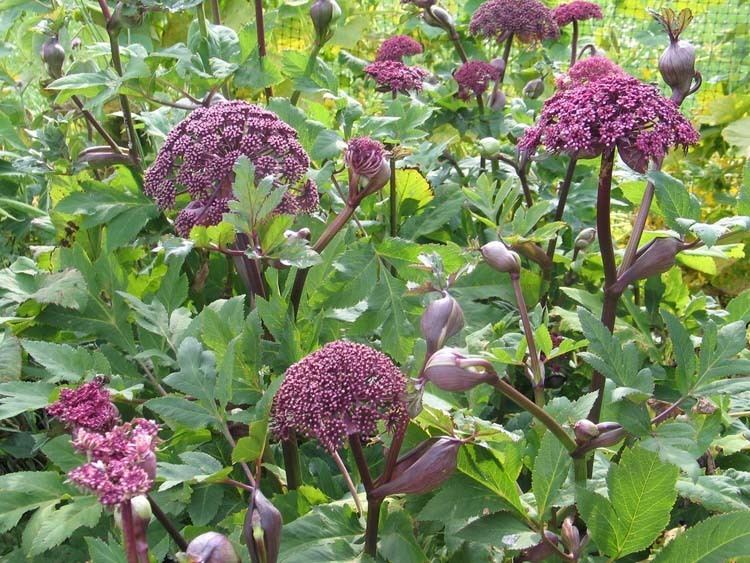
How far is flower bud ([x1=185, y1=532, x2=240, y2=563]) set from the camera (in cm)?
77

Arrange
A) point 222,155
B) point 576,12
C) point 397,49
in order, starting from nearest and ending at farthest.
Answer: point 222,155 → point 397,49 → point 576,12

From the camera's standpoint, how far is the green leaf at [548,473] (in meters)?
1.01

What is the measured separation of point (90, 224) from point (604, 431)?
3.36ft

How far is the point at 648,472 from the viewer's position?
928mm

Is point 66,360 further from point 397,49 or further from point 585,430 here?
point 397,49

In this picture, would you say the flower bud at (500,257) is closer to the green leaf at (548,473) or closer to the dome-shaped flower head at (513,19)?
the green leaf at (548,473)

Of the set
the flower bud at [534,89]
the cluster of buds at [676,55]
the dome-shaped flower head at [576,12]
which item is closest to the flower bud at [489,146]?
the cluster of buds at [676,55]

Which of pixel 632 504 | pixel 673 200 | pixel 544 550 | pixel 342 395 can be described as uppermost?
pixel 673 200

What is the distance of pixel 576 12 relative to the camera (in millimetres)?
2453

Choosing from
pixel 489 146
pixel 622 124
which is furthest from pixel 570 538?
pixel 489 146

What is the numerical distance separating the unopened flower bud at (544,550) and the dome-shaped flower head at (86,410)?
1.68 feet

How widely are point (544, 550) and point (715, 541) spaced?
192 millimetres

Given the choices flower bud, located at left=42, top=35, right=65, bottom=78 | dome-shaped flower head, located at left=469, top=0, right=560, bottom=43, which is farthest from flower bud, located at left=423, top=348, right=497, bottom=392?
dome-shaped flower head, located at left=469, top=0, right=560, bottom=43

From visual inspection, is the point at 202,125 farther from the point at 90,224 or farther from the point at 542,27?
the point at 542,27
